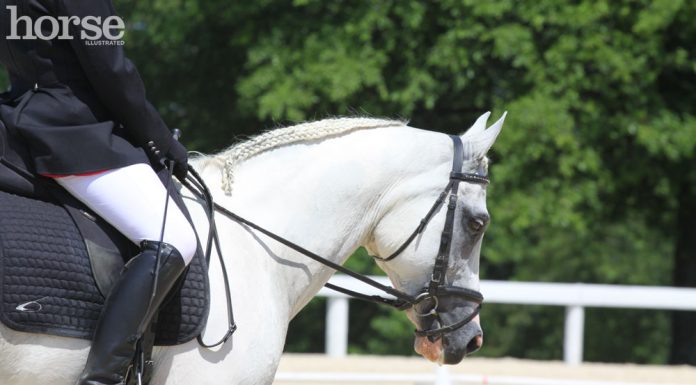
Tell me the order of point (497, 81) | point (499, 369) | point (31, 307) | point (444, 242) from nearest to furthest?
point (31, 307)
point (444, 242)
point (499, 369)
point (497, 81)

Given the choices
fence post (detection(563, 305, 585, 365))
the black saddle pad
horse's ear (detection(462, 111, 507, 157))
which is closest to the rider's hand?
the black saddle pad

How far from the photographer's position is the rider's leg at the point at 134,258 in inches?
133

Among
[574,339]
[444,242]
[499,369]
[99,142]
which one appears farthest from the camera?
[574,339]

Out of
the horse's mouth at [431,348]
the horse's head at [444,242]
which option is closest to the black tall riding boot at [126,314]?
the horse's head at [444,242]

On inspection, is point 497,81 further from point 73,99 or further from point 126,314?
point 126,314

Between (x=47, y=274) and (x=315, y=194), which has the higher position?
(x=315, y=194)

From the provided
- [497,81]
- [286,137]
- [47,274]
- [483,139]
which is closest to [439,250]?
[483,139]

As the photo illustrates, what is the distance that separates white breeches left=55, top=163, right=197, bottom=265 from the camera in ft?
11.3

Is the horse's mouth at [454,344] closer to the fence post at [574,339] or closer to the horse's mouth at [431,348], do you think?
the horse's mouth at [431,348]

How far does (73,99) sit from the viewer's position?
3508 millimetres

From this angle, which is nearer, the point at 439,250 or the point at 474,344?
the point at 439,250

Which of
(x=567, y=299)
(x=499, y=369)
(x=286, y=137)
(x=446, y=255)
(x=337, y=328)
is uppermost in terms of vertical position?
(x=286, y=137)

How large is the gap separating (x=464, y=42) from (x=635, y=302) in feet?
14.8

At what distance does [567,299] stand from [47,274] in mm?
8430
